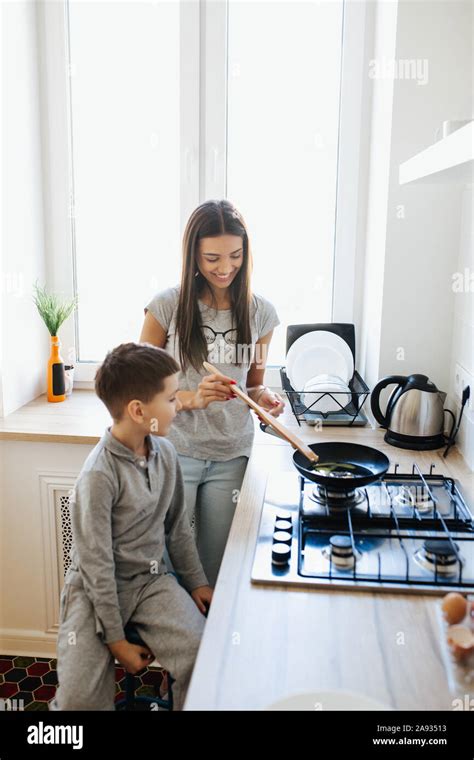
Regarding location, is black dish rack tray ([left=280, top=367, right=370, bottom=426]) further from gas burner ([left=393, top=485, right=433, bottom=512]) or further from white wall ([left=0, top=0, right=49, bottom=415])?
white wall ([left=0, top=0, right=49, bottom=415])

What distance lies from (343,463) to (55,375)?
118cm

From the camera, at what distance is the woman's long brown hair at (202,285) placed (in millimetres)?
1713

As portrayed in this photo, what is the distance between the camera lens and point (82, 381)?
2.58m

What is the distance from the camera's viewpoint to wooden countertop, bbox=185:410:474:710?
0.91 m

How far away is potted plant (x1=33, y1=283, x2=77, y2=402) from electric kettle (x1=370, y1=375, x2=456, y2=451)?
3.56 feet

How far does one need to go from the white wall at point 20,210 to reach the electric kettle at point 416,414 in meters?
1.16

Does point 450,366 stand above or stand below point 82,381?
above

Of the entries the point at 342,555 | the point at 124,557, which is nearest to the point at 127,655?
the point at 124,557

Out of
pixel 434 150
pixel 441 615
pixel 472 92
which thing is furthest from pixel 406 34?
pixel 441 615

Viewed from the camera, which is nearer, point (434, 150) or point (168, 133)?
point (434, 150)

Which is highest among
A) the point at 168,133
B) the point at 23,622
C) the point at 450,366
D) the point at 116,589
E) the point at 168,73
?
the point at 168,73

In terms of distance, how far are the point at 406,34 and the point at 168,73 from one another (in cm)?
83

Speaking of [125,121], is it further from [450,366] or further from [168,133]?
[450,366]

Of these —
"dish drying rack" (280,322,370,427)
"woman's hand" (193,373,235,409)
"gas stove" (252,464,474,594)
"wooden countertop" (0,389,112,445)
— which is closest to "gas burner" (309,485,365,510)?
"gas stove" (252,464,474,594)
